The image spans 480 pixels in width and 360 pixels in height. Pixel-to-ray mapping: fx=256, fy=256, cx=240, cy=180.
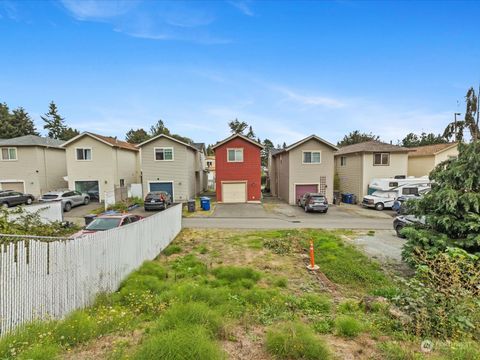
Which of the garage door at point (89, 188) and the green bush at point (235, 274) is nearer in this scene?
the green bush at point (235, 274)

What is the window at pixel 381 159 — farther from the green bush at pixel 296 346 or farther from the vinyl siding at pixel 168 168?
the green bush at pixel 296 346

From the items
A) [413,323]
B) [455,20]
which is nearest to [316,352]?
[413,323]

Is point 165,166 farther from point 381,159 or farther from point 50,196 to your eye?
point 381,159

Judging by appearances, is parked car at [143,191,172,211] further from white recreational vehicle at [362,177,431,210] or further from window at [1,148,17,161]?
white recreational vehicle at [362,177,431,210]

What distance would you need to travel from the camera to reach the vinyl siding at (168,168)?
83.0 ft

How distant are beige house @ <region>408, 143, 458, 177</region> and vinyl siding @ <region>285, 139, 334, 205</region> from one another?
1031 cm

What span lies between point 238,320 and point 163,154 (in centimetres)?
2264

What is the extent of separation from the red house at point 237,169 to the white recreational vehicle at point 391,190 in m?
10.6

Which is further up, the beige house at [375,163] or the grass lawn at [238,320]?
the beige house at [375,163]

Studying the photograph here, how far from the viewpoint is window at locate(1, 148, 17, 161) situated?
25.2 meters

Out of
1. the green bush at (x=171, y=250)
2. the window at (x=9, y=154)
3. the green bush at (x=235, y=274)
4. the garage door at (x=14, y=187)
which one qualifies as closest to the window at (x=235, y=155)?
the green bush at (x=171, y=250)

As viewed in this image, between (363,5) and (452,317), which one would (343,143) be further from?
(452,317)

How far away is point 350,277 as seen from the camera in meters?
8.02

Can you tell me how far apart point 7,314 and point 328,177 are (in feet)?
81.7
